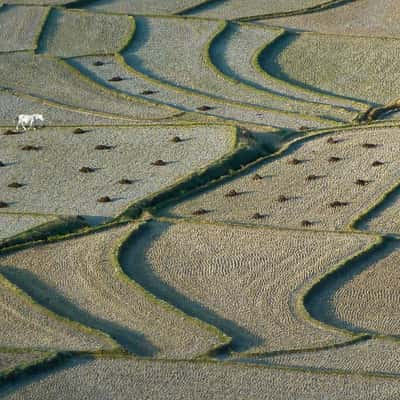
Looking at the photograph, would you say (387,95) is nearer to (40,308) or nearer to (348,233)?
(348,233)

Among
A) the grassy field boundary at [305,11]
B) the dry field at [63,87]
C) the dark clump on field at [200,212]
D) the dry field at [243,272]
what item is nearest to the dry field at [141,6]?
the grassy field boundary at [305,11]

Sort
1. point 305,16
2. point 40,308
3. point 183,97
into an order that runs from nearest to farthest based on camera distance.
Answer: point 40,308 < point 183,97 < point 305,16

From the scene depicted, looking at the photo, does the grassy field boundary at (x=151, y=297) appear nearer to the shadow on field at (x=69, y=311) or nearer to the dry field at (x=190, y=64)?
the shadow on field at (x=69, y=311)

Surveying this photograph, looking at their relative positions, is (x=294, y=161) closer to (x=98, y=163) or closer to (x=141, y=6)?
(x=98, y=163)

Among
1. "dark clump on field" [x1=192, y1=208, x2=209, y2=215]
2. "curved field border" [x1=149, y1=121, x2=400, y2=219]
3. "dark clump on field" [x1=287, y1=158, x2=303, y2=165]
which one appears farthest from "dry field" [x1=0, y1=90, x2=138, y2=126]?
"dark clump on field" [x1=192, y1=208, x2=209, y2=215]

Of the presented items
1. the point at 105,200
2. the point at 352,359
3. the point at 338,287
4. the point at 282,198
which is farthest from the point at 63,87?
the point at 352,359

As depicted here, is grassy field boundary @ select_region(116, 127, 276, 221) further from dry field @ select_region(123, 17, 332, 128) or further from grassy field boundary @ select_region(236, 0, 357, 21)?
grassy field boundary @ select_region(236, 0, 357, 21)

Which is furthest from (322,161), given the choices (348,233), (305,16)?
(305,16)
